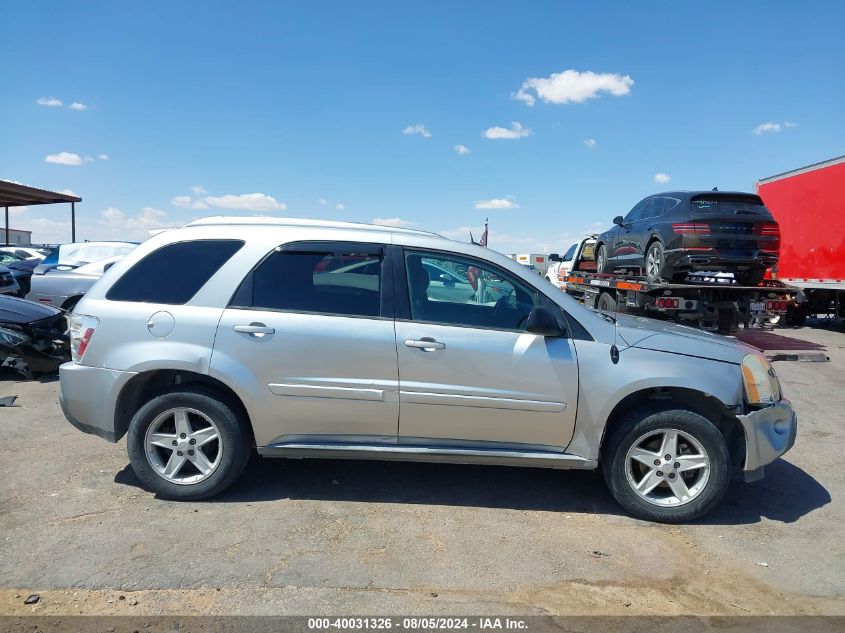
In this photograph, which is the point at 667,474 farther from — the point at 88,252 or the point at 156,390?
the point at 88,252

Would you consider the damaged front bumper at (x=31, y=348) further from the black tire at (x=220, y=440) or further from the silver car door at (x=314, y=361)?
the silver car door at (x=314, y=361)

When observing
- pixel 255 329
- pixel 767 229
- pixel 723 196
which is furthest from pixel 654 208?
pixel 255 329

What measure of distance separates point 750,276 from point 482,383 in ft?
28.9

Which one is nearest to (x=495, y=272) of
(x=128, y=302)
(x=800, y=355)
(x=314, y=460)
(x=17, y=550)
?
(x=314, y=460)

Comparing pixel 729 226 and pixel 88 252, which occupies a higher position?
pixel 729 226

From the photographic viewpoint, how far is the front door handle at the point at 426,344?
3.92 metres

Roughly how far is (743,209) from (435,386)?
8571 mm

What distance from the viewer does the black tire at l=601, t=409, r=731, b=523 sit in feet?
12.8

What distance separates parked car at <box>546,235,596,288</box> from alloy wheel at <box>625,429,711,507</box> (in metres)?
12.5

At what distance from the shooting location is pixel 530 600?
309cm

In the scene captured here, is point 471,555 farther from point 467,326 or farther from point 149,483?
point 149,483

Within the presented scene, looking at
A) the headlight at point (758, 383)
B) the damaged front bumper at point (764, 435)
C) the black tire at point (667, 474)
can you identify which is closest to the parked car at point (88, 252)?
the black tire at point (667, 474)

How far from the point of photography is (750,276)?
10812mm

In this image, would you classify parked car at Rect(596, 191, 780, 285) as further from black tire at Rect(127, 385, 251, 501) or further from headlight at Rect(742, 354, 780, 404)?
black tire at Rect(127, 385, 251, 501)
